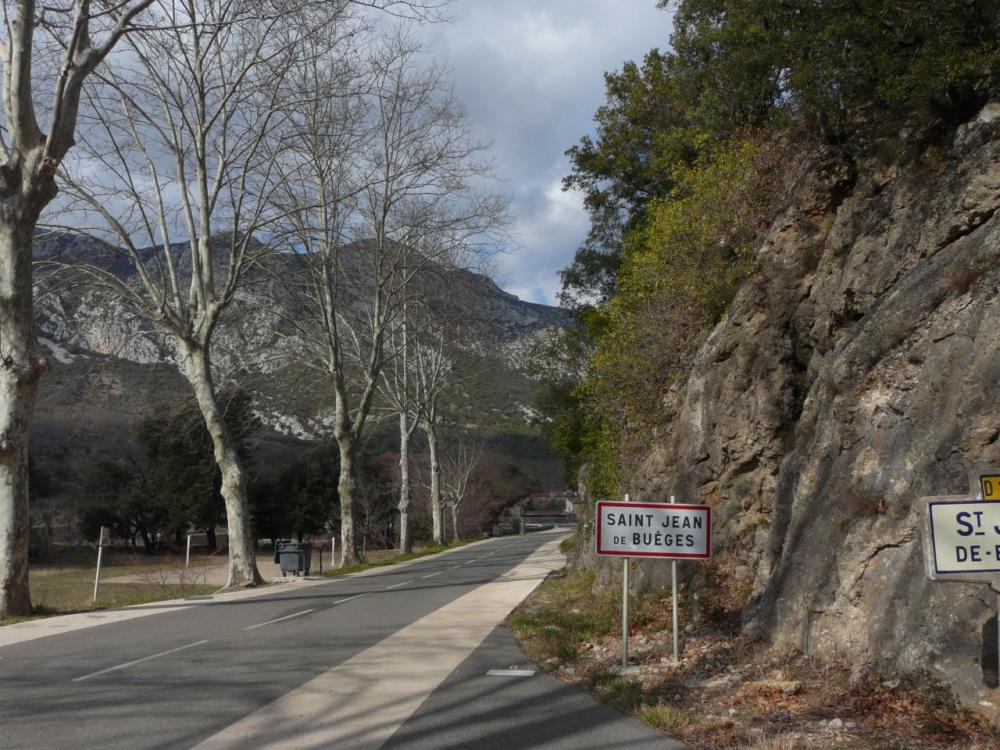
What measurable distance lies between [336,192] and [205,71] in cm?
791

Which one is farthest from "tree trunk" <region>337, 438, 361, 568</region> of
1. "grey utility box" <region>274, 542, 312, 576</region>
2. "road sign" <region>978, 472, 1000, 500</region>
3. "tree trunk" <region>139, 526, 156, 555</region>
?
"tree trunk" <region>139, 526, 156, 555</region>

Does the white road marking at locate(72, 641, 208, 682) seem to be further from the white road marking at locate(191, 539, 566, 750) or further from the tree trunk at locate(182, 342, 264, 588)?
the tree trunk at locate(182, 342, 264, 588)

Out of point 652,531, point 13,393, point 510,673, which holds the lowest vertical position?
point 510,673

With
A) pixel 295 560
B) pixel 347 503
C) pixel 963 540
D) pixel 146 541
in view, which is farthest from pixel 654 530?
pixel 146 541

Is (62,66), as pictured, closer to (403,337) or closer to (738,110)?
(738,110)

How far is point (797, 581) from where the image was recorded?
801 cm

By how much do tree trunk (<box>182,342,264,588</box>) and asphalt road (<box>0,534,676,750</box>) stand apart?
309 inches

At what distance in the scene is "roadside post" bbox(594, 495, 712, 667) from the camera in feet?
28.7

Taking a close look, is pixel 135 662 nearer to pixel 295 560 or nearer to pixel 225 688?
pixel 225 688

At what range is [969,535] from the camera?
490 centimetres

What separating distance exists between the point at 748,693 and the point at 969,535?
269 cm

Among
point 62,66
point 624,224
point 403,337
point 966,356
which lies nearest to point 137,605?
point 62,66

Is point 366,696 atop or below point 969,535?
below

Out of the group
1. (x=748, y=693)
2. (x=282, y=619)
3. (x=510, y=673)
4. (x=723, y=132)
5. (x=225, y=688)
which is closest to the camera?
(x=748, y=693)
